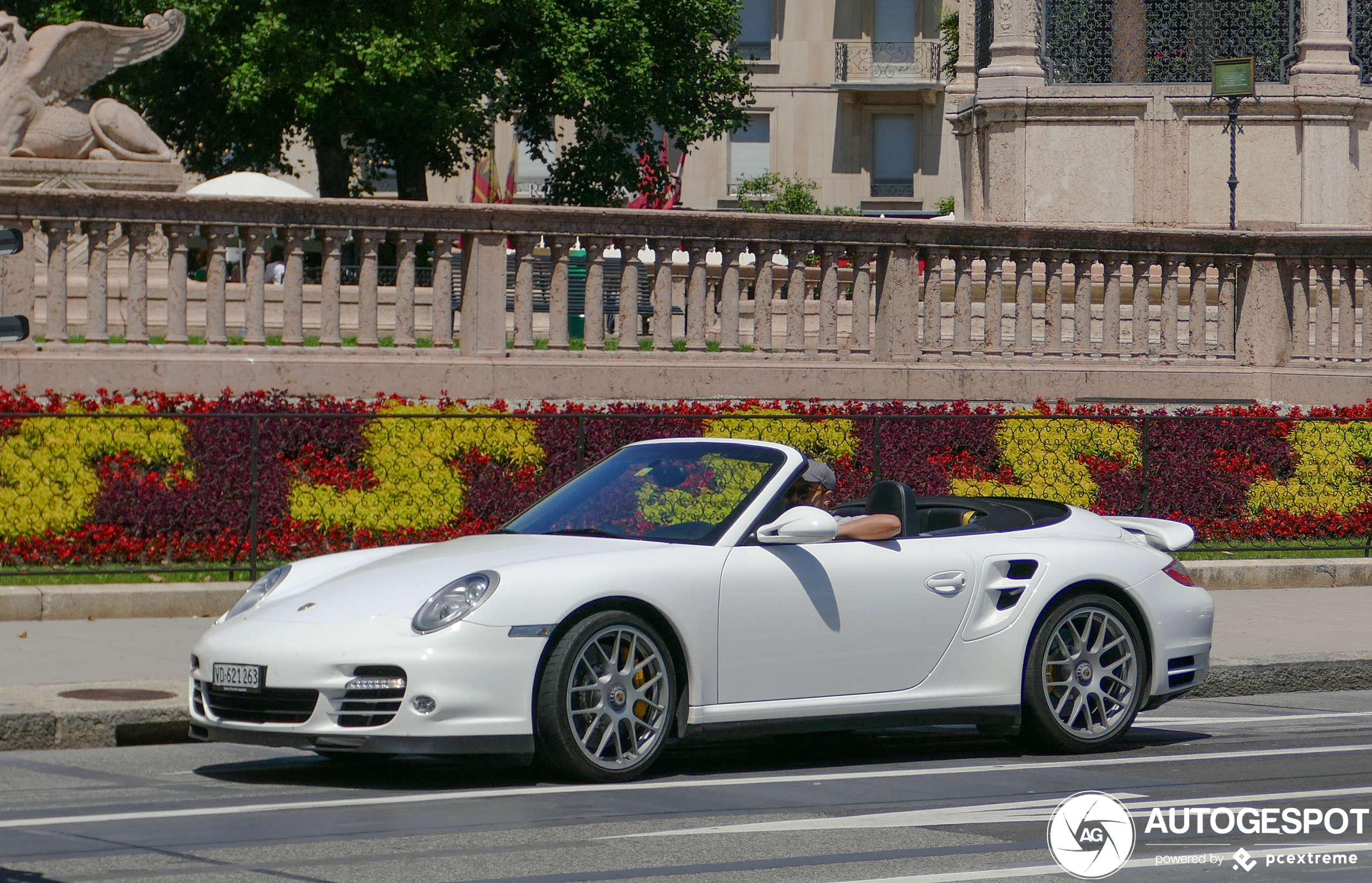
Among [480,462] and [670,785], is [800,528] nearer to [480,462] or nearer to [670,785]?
[670,785]

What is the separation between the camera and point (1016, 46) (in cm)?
2309

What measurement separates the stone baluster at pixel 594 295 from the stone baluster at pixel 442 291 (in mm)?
1056

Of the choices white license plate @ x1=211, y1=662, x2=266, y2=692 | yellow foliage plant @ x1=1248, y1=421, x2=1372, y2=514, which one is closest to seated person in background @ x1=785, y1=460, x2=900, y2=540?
white license plate @ x1=211, y1=662, x2=266, y2=692

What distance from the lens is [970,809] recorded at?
735cm

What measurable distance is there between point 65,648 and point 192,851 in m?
4.55

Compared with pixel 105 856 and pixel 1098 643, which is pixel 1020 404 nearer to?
pixel 1098 643

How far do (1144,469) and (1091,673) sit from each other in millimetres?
6041

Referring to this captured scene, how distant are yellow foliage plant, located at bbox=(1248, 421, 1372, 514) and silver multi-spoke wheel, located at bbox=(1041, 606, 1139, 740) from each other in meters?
6.63

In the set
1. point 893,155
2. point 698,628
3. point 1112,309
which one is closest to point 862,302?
point 1112,309

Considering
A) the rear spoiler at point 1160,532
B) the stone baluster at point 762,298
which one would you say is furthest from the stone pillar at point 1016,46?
the rear spoiler at point 1160,532

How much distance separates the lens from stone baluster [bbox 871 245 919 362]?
1664 centimetres

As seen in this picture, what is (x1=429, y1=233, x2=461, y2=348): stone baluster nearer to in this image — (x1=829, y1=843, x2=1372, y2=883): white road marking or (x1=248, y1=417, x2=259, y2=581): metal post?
(x1=248, y1=417, x2=259, y2=581): metal post

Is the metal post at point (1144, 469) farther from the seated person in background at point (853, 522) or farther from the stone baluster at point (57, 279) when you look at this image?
the stone baluster at point (57, 279)

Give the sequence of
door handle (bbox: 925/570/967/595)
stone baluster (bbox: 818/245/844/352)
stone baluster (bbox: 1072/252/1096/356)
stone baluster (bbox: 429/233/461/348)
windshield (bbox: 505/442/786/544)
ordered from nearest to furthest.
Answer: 1. windshield (bbox: 505/442/786/544)
2. door handle (bbox: 925/570/967/595)
3. stone baluster (bbox: 429/233/461/348)
4. stone baluster (bbox: 818/245/844/352)
5. stone baluster (bbox: 1072/252/1096/356)
